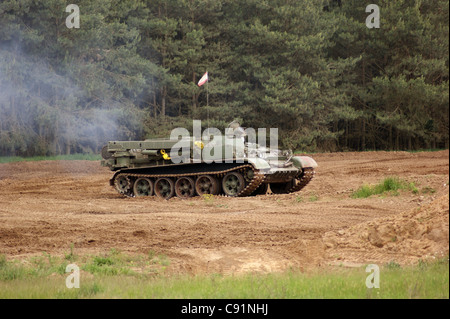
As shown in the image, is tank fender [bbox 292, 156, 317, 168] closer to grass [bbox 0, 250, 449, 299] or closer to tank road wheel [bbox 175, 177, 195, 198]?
tank road wheel [bbox 175, 177, 195, 198]

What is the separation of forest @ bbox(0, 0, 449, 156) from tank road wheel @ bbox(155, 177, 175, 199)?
1336 cm

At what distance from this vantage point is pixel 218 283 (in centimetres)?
736

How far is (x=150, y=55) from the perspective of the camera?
35.6 metres

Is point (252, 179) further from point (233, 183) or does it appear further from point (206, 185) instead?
point (206, 185)

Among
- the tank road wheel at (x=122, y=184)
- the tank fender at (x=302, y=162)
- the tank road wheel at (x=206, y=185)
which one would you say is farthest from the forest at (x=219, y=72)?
the tank road wheel at (x=206, y=185)

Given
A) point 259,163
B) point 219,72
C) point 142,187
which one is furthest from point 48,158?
point 259,163

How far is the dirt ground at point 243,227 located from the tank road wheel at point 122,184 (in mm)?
828

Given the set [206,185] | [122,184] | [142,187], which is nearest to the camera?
[206,185]

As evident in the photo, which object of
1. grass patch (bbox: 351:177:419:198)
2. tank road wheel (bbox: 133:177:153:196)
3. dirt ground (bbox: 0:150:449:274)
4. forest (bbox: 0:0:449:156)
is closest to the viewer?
dirt ground (bbox: 0:150:449:274)

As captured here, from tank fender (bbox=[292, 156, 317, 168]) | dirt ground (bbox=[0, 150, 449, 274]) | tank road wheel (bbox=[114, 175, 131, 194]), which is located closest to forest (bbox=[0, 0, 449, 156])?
tank fender (bbox=[292, 156, 317, 168])

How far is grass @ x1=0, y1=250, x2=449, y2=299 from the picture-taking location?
6.44 m

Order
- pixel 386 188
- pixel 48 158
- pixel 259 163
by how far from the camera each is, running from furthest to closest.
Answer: pixel 48 158
pixel 259 163
pixel 386 188

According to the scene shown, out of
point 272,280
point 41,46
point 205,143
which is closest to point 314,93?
point 41,46

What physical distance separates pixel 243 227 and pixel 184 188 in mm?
6228
